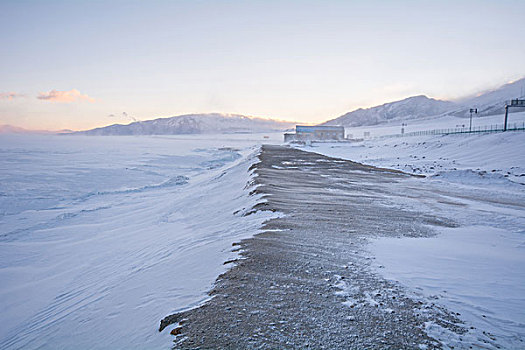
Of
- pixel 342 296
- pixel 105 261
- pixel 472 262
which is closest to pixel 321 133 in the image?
pixel 105 261

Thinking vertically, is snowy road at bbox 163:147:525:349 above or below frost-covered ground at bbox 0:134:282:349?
above

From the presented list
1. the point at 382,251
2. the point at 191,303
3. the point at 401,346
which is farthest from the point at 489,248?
the point at 191,303

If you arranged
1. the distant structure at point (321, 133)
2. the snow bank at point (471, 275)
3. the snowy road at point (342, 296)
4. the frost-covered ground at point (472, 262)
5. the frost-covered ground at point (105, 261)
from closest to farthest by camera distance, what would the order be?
the snowy road at point (342, 296) → the snow bank at point (471, 275) → the frost-covered ground at point (472, 262) → the frost-covered ground at point (105, 261) → the distant structure at point (321, 133)

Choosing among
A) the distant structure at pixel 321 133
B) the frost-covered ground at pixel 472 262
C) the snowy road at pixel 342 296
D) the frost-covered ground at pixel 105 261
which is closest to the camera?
the snowy road at pixel 342 296

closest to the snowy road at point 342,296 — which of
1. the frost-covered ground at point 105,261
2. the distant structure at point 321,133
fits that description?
the frost-covered ground at point 105,261

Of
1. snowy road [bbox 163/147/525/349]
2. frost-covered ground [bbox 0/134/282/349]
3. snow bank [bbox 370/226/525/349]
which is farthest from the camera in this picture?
frost-covered ground [bbox 0/134/282/349]

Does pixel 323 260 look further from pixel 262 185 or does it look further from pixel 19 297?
pixel 262 185

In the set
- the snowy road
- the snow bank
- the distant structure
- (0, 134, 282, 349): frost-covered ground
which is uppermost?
the distant structure

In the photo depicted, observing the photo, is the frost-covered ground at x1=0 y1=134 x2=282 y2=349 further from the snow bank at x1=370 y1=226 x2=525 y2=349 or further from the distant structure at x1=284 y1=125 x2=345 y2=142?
the distant structure at x1=284 y1=125 x2=345 y2=142

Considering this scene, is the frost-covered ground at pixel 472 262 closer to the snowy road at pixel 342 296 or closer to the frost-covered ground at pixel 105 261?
the snowy road at pixel 342 296

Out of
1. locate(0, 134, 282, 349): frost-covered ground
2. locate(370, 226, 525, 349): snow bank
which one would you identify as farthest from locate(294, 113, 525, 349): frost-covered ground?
locate(0, 134, 282, 349): frost-covered ground

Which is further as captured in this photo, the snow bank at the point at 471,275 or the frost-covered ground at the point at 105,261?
the frost-covered ground at the point at 105,261

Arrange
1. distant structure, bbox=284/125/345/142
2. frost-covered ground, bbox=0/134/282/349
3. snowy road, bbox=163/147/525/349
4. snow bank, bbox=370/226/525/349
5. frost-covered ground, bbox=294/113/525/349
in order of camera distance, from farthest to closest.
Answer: distant structure, bbox=284/125/345/142 < frost-covered ground, bbox=0/134/282/349 < frost-covered ground, bbox=294/113/525/349 < snow bank, bbox=370/226/525/349 < snowy road, bbox=163/147/525/349

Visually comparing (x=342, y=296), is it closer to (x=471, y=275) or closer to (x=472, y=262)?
(x=471, y=275)
